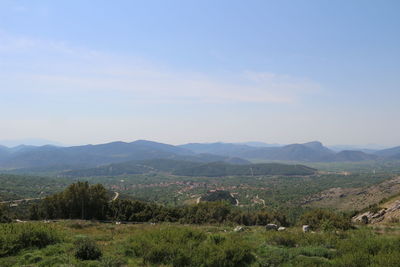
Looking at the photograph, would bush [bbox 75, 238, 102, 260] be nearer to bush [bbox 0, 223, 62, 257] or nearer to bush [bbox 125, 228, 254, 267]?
bush [bbox 125, 228, 254, 267]

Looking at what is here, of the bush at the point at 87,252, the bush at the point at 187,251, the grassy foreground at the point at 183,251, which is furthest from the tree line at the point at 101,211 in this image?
the bush at the point at 87,252

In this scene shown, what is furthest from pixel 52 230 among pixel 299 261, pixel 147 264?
pixel 299 261

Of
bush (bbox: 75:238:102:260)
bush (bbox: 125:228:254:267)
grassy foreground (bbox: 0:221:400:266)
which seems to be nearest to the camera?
grassy foreground (bbox: 0:221:400:266)

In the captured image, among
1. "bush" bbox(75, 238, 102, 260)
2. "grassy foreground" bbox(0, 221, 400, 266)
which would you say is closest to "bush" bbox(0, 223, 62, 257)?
"grassy foreground" bbox(0, 221, 400, 266)

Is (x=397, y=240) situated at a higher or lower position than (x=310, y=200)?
higher

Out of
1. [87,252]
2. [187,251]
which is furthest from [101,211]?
[187,251]

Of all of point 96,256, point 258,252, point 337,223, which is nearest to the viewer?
point 96,256

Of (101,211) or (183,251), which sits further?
(101,211)

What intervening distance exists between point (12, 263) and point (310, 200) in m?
115

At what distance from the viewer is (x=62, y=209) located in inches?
1487

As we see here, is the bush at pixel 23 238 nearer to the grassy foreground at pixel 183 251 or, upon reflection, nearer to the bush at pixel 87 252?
the grassy foreground at pixel 183 251

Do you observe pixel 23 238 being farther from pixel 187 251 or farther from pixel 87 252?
pixel 187 251

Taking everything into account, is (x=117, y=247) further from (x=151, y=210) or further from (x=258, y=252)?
(x=151, y=210)

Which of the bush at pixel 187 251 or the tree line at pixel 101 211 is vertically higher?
the bush at pixel 187 251
